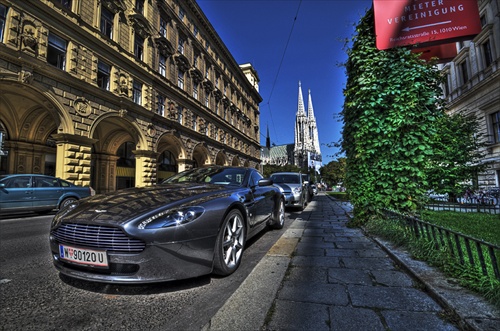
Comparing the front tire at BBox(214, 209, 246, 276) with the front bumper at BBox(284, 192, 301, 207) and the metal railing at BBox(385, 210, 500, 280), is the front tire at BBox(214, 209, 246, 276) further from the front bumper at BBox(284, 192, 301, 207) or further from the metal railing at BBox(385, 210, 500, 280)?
the front bumper at BBox(284, 192, 301, 207)

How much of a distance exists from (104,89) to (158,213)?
15.0 m

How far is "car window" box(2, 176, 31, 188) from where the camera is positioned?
7.76 meters

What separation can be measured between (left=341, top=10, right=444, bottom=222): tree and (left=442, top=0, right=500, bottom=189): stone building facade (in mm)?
16044

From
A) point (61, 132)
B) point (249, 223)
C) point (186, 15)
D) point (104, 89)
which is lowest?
point (249, 223)

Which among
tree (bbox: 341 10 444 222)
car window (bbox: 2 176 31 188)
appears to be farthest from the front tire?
car window (bbox: 2 176 31 188)

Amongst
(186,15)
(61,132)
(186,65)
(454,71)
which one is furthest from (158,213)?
(454,71)

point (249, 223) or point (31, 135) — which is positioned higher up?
point (31, 135)

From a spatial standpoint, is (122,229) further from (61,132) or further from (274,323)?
(61,132)

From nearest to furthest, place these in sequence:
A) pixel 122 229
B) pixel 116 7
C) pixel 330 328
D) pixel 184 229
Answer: pixel 330 328, pixel 122 229, pixel 184 229, pixel 116 7

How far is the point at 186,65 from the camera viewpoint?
77.2ft

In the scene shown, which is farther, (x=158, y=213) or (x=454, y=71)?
→ (x=454, y=71)

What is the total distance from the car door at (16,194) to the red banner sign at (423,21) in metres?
10.8

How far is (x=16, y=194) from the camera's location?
309 inches

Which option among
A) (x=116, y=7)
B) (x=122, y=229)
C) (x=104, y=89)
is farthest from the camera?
(x=116, y=7)
